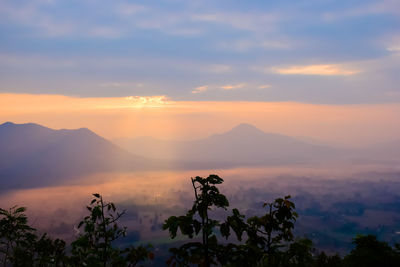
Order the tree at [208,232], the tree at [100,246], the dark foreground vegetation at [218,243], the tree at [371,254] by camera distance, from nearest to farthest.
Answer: the tree at [208,232] < the dark foreground vegetation at [218,243] < the tree at [100,246] < the tree at [371,254]

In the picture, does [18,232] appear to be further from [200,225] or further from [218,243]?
[200,225]

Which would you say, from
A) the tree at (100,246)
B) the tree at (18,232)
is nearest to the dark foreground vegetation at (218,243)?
the tree at (100,246)

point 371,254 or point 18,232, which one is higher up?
point 18,232

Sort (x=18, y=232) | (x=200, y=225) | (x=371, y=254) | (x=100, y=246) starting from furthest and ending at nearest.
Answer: (x=18, y=232)
(x=371, y=254)
(x=100, y=246)
(x=200, y=225)

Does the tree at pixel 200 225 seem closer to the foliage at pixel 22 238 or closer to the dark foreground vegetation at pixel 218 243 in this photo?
the dark foreground vegetation at pixel 218 243

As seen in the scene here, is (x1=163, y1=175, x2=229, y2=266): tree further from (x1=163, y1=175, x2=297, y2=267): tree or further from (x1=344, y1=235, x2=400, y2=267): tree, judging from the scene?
(x1=344, y1=235, x2=400, y2=267): tree

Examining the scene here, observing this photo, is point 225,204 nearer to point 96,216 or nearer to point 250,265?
point 250,265

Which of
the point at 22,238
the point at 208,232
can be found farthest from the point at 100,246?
the point at 22,238

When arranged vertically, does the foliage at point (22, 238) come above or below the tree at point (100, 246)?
below

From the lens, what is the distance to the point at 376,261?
10.6 meters

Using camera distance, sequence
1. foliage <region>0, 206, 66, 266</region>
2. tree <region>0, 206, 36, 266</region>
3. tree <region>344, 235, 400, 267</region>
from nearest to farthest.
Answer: tree <region>344, 235, 400, 267</region> → foliage <region>0, 206, 66, 266</region> → tree <region>0, 206, 36, 266</region>

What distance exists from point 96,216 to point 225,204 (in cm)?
434

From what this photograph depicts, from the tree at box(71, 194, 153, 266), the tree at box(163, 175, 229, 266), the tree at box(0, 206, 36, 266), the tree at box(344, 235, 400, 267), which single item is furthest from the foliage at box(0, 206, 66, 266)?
the tree at box(344, 235, 400, 267)

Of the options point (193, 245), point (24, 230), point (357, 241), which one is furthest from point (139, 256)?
point (357, 241)
